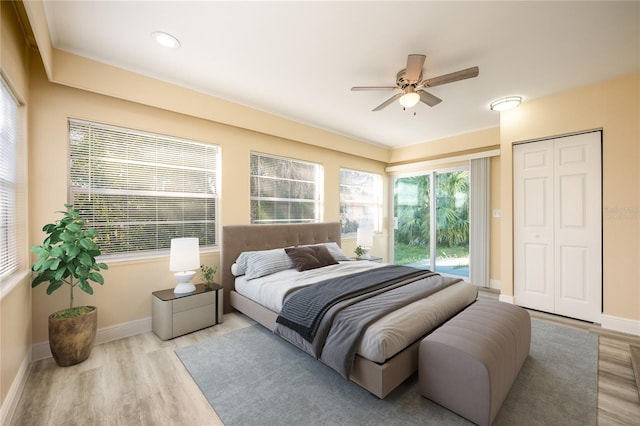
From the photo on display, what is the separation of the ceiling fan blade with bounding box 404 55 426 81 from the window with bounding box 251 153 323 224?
240 cm

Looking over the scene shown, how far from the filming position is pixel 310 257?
3.55 m

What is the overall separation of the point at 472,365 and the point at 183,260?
273cm

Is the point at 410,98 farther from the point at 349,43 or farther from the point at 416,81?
the point at 349,43

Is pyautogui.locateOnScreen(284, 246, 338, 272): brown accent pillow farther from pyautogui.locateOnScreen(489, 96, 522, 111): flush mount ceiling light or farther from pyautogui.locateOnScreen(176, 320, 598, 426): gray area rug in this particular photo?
pyautogui.locateOnScreen(489, 96, 522, 111): flush mount ceiling light

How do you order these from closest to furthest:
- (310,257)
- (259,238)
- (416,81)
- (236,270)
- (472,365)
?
(472,365), (416,81), (236,270), (310,257), (259,238)

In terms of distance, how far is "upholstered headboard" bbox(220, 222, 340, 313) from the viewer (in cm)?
347

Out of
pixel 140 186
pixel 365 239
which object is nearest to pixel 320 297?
pixel 140 186

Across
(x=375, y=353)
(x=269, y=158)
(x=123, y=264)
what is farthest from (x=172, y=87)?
(x=375, y=353)

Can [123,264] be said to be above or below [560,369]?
above

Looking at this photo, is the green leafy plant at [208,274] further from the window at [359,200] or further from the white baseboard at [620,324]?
the white baseboard at [620,324]

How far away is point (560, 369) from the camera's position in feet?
7.28

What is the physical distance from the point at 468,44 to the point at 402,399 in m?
2.92

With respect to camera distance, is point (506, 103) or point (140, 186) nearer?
point (140, 186)

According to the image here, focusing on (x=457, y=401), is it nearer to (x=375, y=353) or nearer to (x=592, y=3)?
(x=375, y=353)
